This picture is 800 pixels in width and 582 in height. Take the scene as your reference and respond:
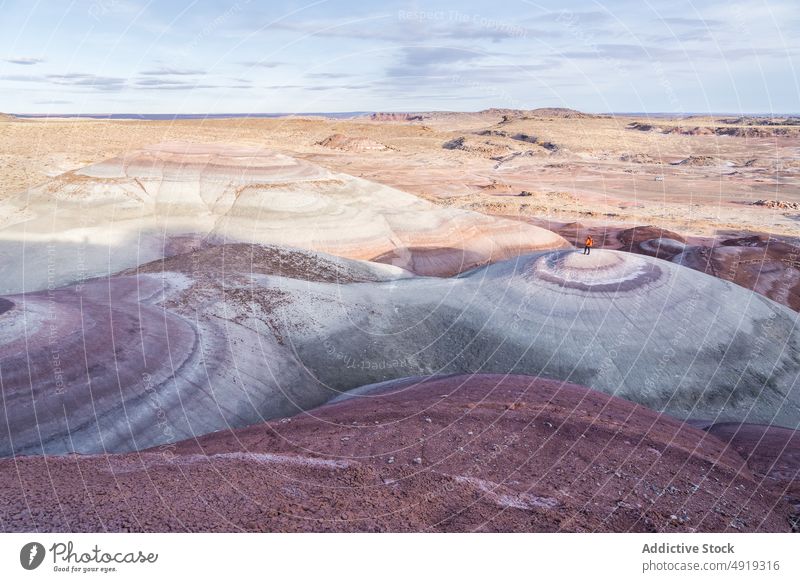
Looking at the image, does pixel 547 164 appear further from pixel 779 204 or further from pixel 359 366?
pixel 359 366

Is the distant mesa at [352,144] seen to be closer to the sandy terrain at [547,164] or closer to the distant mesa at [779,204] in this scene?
the sandy terrain at [547,164]

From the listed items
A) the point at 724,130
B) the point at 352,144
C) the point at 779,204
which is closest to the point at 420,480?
the point at 779,204

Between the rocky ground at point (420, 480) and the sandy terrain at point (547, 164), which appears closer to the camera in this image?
the rocky ground at point (420, 480)
